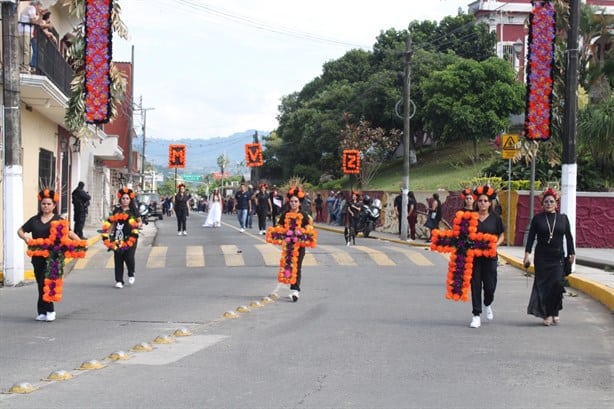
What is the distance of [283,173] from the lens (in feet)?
256

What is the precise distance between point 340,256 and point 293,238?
320 inches

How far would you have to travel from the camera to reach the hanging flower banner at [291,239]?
14125mm

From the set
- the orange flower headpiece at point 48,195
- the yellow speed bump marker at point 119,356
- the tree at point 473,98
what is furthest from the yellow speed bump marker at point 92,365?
the tree at point 473,98

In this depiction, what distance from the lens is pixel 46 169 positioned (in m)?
27.4

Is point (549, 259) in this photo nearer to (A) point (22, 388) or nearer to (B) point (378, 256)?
(A) point (22, 388)

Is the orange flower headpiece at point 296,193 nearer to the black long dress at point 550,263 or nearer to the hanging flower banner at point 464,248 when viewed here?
the hanging flower banner at point 464,248

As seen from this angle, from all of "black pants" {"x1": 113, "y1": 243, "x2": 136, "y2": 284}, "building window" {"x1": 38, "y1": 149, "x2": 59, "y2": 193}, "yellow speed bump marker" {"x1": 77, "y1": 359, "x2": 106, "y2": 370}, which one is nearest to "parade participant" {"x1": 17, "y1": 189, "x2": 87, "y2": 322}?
"yellow speed bump marker" {"x1": 77, "y1": 359, "x2": 106, "y2": 370}

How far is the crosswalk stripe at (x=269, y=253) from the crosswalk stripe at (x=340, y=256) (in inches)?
58.0

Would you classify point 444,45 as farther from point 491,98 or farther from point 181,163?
point 181,163

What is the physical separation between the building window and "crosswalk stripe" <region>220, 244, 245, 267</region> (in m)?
5.83

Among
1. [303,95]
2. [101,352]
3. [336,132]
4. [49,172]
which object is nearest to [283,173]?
[303,95]

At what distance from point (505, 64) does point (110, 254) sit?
37114mm

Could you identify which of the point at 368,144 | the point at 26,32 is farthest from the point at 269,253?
the point at 368,144

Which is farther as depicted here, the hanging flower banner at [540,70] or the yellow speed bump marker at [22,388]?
the hanging flower banner at [540,70]
